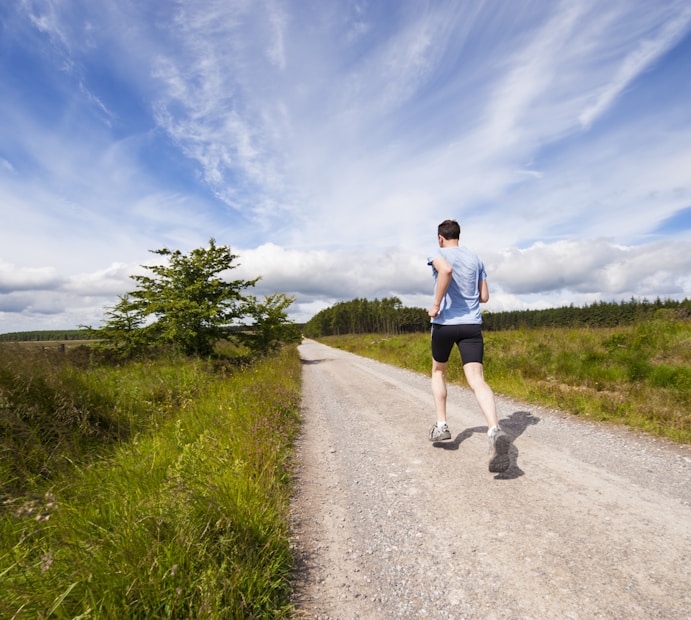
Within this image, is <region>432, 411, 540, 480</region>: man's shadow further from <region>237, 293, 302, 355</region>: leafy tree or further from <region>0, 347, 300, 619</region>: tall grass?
<region>237, 293, 302, 355</region>: leafy tree

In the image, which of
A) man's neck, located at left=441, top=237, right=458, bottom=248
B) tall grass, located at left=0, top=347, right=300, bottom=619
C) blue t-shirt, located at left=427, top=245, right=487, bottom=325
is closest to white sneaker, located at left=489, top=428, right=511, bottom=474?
blue t-shirt, located at left=427, top=245, right=487, bottom=325

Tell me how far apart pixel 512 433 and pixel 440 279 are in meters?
2.45

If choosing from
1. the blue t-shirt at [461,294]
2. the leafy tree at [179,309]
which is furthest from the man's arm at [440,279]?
the leafy tree at [179,309]

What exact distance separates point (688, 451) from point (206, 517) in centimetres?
487

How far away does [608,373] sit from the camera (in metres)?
6.76

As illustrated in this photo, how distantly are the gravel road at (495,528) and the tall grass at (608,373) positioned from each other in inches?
34.6

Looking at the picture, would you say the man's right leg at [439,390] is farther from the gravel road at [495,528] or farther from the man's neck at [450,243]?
the man's neck at [450,243]

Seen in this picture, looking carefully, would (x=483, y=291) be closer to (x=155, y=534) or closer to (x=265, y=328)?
(x=155, y=534)

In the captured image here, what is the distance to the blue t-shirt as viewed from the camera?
380cm

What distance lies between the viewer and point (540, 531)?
2.34m

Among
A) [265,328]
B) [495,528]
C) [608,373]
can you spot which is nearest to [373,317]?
[265,328]

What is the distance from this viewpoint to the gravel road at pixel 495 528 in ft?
5.88

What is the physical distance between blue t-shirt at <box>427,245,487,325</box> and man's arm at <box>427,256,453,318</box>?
0.24ft

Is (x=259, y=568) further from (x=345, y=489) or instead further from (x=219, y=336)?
(x=219, y=336)
